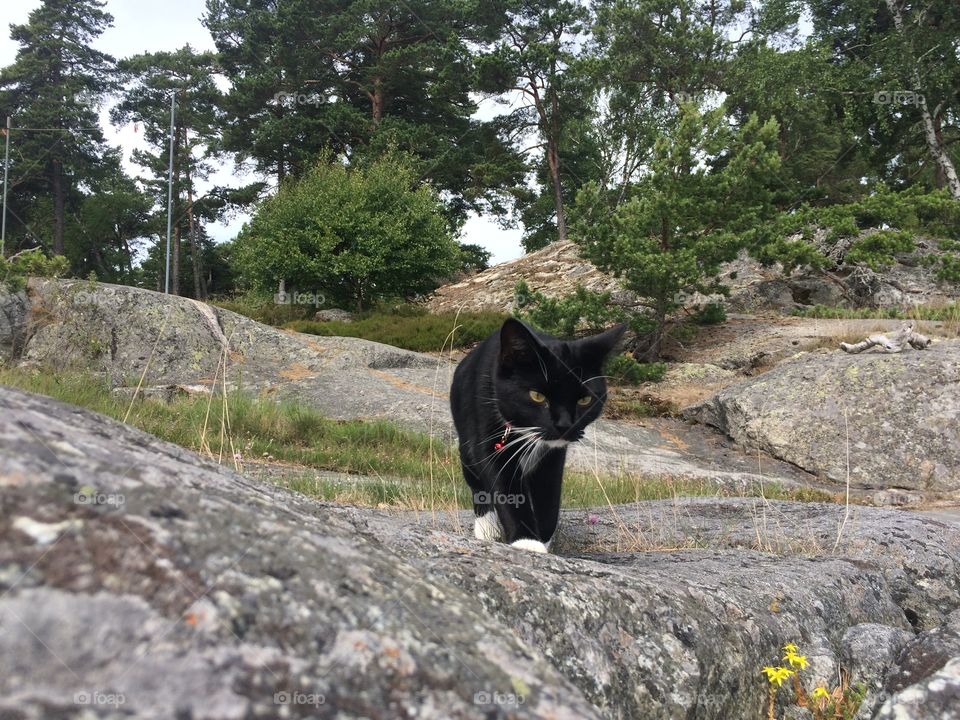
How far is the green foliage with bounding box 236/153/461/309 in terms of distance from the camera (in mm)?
22109

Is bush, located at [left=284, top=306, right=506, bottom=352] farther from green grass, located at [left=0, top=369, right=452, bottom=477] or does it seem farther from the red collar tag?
the red collar tag

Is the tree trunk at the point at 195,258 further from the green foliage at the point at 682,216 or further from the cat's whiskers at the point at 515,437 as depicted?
the cat's whiskers at the point at 515,437

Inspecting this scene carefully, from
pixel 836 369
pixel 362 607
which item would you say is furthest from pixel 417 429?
pixel 362 607

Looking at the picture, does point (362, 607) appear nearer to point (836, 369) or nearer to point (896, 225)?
point (836, 369)

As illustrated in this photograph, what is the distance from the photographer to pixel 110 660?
966mm

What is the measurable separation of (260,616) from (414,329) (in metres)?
18.4

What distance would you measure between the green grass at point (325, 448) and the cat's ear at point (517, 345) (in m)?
1.80

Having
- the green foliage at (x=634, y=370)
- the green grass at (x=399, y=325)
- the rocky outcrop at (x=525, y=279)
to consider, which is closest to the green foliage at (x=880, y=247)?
the green foliage at (x=634, y=370)

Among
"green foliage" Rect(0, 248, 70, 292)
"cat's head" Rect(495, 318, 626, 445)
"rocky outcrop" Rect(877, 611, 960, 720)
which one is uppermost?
"green foliage" Rect(0, 248, 70, 292)

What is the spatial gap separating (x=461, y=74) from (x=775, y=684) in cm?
3088

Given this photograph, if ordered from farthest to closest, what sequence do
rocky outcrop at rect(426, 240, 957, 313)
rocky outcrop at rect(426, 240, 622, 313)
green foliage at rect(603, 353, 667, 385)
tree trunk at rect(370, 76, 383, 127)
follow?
tree trunk at rect(370, 76, 383, 127)
rocky outcrop at rect(426, 240, 622, 313)
rocky outcrop at rect(426, 240, 957, 313)
green foliage at rect(603, 353, 667, 385)

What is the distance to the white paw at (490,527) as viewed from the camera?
3943mm

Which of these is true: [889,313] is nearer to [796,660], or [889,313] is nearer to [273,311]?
[796,660]

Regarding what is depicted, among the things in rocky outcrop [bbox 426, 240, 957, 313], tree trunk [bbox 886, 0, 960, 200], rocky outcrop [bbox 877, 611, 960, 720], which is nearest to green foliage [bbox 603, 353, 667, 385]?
rocky outcrop [bbox 426, 240, 957, 313]
